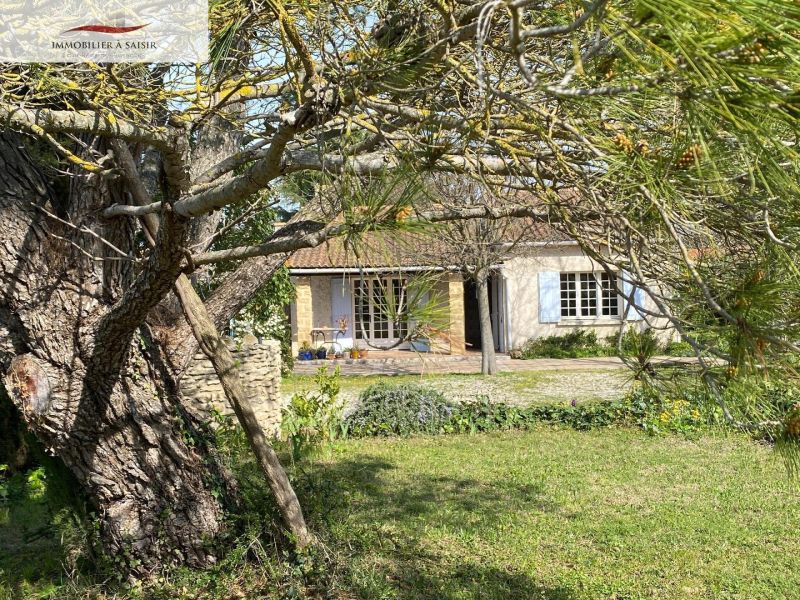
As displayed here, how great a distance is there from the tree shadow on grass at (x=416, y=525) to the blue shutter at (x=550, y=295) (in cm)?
1166

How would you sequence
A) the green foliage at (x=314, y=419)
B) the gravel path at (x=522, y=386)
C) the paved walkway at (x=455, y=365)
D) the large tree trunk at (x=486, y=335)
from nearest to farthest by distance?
the green foliage at (x=314, y=419), the gravel path at (x=522, y=386), the large tree trunk at (x=486, y=335), the paved walkway at (x=455, y=365)

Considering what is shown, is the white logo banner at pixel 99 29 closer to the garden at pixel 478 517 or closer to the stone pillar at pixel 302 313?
the garden at pixel 478 517

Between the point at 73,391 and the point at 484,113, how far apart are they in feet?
8.98

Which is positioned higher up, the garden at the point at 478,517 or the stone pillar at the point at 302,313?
the stone pillar at the point at 302,313

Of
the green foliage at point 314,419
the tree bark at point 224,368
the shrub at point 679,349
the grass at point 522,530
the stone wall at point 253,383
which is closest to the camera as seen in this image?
the shrub at point 679,349

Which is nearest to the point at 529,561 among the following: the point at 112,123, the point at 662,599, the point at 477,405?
the point at 662,599

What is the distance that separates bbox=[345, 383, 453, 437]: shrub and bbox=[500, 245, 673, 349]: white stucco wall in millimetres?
8825

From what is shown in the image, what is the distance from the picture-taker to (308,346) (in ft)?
56.6

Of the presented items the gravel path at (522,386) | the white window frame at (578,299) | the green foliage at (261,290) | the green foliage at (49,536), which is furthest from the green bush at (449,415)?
the white window frame at (578,299)

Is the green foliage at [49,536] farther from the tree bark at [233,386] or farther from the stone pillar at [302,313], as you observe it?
the stone pillar at [302,313]

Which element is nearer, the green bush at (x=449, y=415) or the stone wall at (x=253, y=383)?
the stone wall at (x=253, y=383)

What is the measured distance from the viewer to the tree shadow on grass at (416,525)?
3939 mm

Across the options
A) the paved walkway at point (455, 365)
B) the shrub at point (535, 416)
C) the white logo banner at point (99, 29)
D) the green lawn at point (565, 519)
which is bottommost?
the green lawn at point (565, 519)

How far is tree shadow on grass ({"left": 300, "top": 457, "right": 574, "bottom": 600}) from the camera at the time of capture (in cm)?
394
